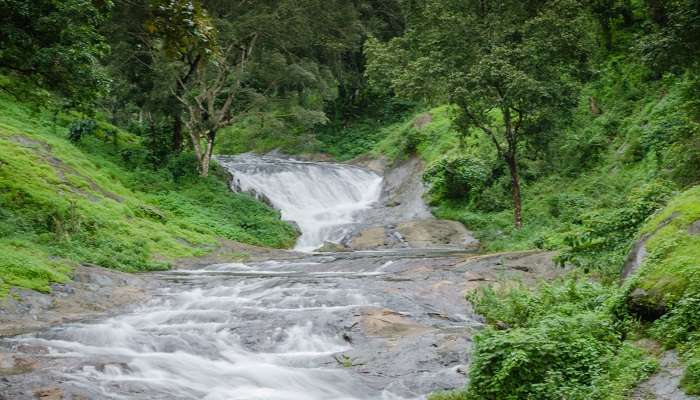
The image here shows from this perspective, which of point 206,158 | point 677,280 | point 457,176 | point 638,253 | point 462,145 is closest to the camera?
point 677,280

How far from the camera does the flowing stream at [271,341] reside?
784 cm

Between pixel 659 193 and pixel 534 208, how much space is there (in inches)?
425

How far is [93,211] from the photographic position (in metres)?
17.3

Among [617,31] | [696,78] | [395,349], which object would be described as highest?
[617,31]

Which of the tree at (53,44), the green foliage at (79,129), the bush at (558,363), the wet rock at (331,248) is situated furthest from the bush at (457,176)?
the bush at (558,363)

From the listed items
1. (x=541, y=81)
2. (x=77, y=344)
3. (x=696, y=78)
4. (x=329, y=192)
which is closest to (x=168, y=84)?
(x=329, y=192)

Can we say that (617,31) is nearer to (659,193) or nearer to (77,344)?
(659,193)

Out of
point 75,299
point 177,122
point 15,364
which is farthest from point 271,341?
point 177,122

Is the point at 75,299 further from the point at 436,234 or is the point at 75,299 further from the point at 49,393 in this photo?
the point at 436,234

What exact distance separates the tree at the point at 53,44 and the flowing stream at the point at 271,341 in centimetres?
497

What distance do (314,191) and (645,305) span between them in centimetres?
2414

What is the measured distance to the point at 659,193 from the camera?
11234 millimetres

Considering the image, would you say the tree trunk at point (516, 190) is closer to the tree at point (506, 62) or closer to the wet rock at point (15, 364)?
the tree at point (506, 62)

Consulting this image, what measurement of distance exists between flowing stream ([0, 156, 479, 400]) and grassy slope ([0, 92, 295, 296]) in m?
2.04
